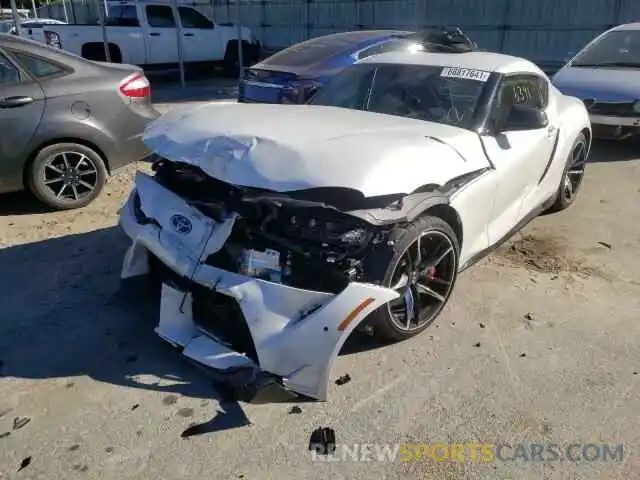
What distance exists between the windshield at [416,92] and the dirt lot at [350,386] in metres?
1.21

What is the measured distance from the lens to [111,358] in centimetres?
330

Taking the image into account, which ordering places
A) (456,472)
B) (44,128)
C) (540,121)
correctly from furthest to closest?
(44,128) → (540,121) → (456,472)

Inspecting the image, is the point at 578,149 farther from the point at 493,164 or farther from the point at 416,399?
the point at 416,399

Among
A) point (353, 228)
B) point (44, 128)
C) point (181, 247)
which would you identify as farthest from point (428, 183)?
point (44, 128)

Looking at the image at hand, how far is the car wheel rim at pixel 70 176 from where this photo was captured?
214 inches

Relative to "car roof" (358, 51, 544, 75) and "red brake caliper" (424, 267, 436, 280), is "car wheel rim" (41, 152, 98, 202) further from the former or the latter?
"red brake caliper" (424, 267, 436, 280)

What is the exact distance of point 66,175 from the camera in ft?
18.2

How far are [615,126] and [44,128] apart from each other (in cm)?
669

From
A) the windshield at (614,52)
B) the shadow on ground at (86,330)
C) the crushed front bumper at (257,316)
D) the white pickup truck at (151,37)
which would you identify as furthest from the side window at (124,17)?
the crushed front bumper at (257,316)

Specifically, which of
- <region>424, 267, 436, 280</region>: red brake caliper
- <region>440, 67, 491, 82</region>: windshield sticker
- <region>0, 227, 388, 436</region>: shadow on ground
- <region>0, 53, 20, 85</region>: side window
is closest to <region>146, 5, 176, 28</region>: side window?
<region>0, 53, 20, 85</region>: side window

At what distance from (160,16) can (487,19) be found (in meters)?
8.35

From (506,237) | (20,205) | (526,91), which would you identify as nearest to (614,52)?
(526,91)

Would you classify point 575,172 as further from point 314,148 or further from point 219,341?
point 219,341

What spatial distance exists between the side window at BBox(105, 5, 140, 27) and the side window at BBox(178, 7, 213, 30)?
3.89 ft
